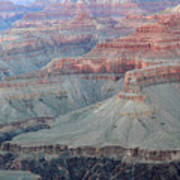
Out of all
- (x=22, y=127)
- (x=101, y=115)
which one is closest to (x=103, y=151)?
(x=101, y=115)

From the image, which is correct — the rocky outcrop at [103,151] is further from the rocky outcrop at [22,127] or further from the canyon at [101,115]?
the rocky outcrop at [22,127]

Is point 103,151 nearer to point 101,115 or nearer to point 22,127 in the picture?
point 101,115

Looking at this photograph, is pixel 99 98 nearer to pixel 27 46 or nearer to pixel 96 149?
pixel 96 149

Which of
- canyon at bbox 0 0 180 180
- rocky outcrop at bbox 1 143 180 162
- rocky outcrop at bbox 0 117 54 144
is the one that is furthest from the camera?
rocky outcrop at bbox 0 117 54 144

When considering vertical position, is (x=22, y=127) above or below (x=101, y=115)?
below

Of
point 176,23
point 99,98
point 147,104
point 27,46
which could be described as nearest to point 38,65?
point 27,46

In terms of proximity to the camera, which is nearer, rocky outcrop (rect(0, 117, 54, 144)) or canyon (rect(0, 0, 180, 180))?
canyon (rect(0, 0, 180, 180))

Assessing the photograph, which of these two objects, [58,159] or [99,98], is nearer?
[58,159]

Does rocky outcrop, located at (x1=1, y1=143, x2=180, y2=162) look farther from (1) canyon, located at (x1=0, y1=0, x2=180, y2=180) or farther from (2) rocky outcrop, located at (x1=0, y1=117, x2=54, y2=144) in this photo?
(2) rocky outcrop, located at (x1=0, y1=117, x2=54, y2=144)

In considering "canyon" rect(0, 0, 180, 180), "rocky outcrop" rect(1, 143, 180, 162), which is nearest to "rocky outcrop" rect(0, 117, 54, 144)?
"canyon" rect(0, 0, 180, 180)

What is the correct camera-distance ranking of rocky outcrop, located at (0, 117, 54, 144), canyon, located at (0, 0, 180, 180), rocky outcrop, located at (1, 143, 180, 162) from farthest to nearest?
rocky outcrop, located at (0, 117, 54, 144)
canyon, located at (0, 0, 180, 180)
rocky outcrop, located at (1, 143, 180, 162)

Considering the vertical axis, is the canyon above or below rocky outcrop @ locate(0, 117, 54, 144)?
above
